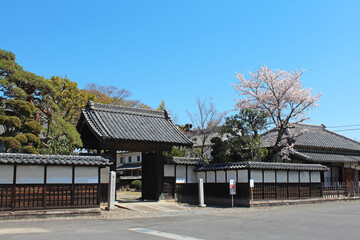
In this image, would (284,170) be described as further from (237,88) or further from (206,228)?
(206,228)

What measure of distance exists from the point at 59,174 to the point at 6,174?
7.58 feet

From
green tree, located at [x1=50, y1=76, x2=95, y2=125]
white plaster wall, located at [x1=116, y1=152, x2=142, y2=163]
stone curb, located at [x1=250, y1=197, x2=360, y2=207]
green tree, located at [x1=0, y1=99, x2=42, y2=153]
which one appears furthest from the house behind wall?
white plaster wall, located at [x1=116, y1=152, x2=142, y2=163]

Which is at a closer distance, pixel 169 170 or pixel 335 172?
pixel 169 170

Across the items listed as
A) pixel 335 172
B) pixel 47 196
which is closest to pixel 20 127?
pixel 47 196

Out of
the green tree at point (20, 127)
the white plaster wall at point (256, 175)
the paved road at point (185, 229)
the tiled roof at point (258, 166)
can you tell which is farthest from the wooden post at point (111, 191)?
the white plaster wall at point (256, 175)

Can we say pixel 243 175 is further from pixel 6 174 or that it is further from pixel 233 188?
pixel 6 174

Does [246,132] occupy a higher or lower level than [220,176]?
higher

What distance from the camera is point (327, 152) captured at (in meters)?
33.9

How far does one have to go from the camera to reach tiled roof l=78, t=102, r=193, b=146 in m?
21.8

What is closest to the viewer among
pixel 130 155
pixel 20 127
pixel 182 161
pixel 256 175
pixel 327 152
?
pixel 20 127

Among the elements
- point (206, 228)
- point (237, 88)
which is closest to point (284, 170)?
point (237, 88)

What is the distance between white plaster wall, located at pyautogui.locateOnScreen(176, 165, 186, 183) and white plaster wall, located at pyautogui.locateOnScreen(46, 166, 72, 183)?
31.2 ft

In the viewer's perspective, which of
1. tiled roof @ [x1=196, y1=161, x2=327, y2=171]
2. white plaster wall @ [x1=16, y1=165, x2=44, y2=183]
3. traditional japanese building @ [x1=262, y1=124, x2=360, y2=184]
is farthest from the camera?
traditional japanese building @ [x1=262, y1=124, x2=360, y2=184]

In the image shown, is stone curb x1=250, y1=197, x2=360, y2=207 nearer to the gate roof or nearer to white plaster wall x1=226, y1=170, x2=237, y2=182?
white plaster wall x1=226, y1=170, x2=237, y2=182
